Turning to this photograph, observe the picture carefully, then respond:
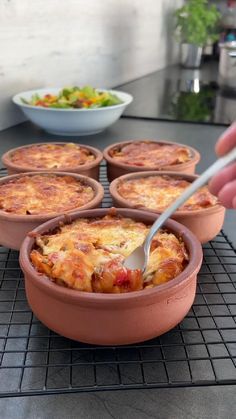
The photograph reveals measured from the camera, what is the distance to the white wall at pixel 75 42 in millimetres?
1519

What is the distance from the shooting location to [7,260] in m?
0.81

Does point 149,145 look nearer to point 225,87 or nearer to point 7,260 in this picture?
point 7,260

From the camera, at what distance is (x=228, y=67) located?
2160 mm

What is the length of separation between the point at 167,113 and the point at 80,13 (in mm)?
513

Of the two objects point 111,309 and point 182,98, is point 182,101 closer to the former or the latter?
point 182,98

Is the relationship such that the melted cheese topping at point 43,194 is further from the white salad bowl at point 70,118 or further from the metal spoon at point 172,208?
the white salad bowl at point 70,118

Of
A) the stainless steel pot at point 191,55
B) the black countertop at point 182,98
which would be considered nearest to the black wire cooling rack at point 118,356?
the black countertop at point 182,98

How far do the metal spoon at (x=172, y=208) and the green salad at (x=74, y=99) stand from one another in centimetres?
87

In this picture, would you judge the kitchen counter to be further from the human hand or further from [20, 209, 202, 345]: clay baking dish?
the human hand

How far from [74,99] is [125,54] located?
93cm

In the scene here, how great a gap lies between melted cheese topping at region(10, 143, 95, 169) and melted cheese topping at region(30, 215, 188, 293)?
307 mm

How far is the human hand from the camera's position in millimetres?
583

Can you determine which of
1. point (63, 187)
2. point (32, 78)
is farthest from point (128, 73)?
point (63, 187)

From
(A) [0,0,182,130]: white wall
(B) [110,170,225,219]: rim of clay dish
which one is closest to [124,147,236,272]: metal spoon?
(B) [110,170,225,219]: rim of clay dish
